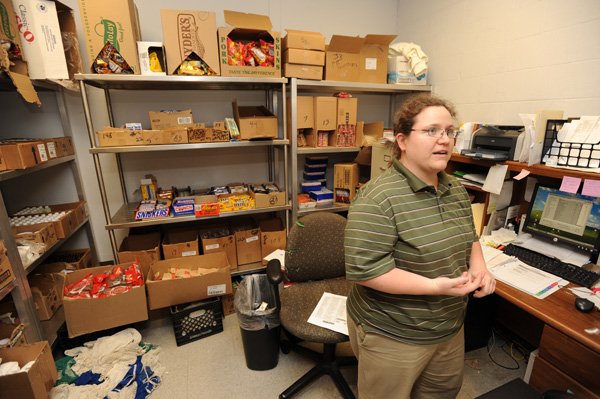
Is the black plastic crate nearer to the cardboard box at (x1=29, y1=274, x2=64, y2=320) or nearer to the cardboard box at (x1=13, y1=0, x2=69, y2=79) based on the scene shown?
the cardboard box at (x1=29, y1=274, x2=64, y2=320)

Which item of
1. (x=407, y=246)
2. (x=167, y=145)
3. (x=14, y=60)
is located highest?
(x=14, y=60)

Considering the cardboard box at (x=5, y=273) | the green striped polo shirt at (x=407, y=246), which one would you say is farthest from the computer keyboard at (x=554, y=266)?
the cardboard box at (x=5, y=273)

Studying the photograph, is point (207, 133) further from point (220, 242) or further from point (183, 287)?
point (183, 287)

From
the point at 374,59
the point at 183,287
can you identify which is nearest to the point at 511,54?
the point at 374,59

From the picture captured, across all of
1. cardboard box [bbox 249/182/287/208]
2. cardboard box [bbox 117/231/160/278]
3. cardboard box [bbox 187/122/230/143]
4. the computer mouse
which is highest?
cardboard box [bbox 187/122/230/143]

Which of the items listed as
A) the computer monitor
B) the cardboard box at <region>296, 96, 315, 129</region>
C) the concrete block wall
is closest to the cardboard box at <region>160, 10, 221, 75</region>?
the cardboard box at <region>296, 96, 315, 129</region>

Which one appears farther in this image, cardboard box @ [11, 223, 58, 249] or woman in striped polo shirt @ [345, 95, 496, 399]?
cardboard box @ [11, 223, 58, 249]

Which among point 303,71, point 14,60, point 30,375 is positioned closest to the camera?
point 30,375

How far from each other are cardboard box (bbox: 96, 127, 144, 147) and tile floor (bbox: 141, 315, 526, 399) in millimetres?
1378

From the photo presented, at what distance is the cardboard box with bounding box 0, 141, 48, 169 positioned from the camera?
1537mm

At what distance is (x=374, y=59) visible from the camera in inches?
100

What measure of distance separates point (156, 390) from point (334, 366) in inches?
41.6

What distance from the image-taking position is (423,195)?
108 centimetres

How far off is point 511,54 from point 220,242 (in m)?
2.44
